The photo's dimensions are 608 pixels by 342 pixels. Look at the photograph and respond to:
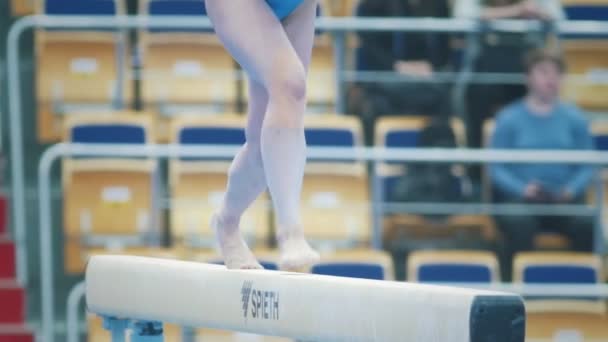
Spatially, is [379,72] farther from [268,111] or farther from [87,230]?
[268,111]

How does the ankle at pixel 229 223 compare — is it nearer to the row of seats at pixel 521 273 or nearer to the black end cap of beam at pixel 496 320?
the black end cap of beam at pixel 496 320

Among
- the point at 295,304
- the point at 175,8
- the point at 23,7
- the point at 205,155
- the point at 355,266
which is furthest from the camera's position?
the point at 23,7

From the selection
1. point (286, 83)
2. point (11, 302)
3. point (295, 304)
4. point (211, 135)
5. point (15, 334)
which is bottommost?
point (15, 334)

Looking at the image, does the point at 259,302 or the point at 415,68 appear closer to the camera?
the point at 259,302

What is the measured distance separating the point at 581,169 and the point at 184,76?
2.64 meters

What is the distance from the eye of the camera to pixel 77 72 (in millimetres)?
8805

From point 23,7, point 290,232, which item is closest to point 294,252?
point 290,232

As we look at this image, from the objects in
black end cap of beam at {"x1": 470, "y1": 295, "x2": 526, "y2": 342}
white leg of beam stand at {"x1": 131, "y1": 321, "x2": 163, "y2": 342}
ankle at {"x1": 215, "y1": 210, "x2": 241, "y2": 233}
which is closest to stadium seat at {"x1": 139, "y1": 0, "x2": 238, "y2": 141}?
white leg of beam stand at {"x1": 131, "y1": 321, "x2": 163, "y2": 342}

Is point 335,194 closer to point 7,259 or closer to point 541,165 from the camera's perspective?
point 541,165

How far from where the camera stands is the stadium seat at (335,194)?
307 inches

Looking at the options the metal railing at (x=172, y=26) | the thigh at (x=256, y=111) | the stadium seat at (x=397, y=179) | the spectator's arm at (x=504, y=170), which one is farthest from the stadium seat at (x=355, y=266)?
the thigh at (x=256, y=111)

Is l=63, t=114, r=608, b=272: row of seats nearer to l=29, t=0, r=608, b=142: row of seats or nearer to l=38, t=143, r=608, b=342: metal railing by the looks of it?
l=38, t=143, r=608, b=342: metal railing

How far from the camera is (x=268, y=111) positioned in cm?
434

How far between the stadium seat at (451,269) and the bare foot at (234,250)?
8.85ft
